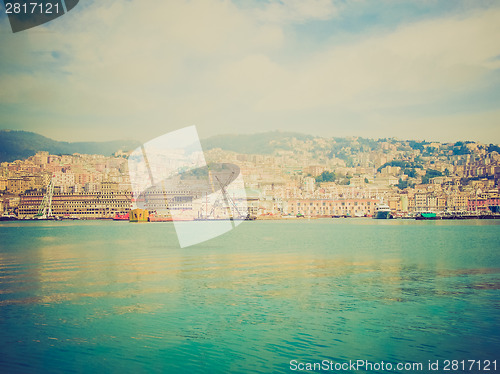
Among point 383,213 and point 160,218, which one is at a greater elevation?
point 383,213

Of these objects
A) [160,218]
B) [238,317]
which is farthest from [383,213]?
[238,317]

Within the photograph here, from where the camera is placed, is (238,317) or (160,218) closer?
(238,317)

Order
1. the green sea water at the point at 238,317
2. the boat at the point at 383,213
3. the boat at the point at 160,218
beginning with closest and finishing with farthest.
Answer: the green sea water at the point at 238,317, the boat at the point at 160,218, the boat at the point at 383,213

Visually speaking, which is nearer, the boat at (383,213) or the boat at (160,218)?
the boat at (160,218)

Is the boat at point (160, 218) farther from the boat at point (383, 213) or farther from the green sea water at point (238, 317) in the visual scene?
the green sea water at point (238, 317)

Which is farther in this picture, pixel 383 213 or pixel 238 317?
pixel 383 213

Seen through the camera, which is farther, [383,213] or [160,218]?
[383,213]

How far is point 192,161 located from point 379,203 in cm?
3649

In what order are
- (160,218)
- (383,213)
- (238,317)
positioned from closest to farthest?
(238,317) < (160,218) < (383,213)

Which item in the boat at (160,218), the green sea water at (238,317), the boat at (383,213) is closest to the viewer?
the green sea water at (238,317)

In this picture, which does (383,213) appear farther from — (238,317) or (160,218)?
(238,317)

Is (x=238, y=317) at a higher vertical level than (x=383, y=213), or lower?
lower

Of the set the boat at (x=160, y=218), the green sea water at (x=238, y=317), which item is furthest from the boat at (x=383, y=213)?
the green sea water at (x=238, y=317)

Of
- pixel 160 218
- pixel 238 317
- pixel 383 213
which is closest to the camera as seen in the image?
pixel 238 317
